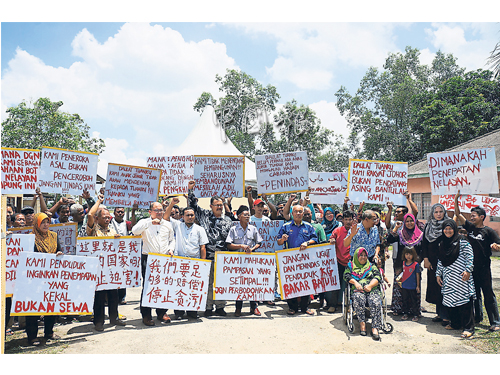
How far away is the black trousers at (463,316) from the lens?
5570 millimetres

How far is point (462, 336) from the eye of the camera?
18.0 feet

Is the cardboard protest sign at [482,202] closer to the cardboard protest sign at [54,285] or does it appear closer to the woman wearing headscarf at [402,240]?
the woman wearing headscarf at [402,240]

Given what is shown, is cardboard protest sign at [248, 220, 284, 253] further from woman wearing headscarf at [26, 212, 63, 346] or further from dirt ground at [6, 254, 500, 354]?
woman wearing headscarf at [26, 212, 63, 346]

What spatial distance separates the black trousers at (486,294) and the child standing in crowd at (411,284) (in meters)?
0.87

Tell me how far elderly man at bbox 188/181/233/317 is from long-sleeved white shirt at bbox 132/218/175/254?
67 centimetres

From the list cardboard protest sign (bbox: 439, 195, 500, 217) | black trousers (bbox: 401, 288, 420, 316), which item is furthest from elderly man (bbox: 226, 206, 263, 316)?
cardboard protest sign (bbox: 439, 195, 500, 217)

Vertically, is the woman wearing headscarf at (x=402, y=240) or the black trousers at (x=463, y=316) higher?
the woman wearing headscarf at (x=402, y=240)

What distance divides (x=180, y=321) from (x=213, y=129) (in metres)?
15.1

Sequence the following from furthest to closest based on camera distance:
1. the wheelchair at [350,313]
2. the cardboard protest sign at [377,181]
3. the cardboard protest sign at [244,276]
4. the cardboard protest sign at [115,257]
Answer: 1. the cardboard protest sign at [377,181]
2. the cardboard protest sign at [244,276]
3. the cardboard protest sign at [115,257]
4. the wheelchair at [350,313]

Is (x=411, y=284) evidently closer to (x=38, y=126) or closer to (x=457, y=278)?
(x=457, y=278)

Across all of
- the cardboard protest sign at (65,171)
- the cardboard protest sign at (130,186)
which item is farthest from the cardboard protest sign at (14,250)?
the cardboard protest sign at (130,186)

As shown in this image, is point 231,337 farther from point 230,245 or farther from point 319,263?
point 319,263

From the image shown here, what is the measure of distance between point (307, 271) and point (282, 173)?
2119mm

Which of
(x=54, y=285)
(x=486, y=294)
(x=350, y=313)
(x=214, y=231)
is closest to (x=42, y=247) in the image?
(x=54, y=285)
